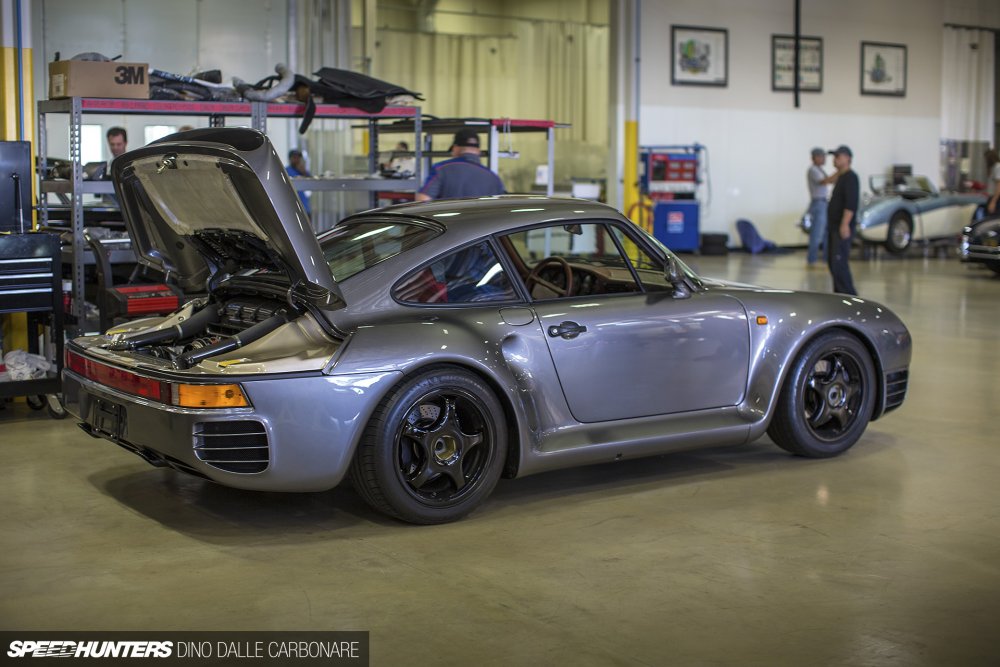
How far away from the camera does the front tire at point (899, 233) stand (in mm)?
18797

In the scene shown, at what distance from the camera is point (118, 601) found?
11.6 ft

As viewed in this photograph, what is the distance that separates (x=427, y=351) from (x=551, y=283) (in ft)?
3.52

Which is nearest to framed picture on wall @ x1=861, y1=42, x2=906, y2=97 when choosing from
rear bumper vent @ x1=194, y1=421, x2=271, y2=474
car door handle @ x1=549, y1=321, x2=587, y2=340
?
car door handle @ x1=549, y1=321, x2=587, y2=340

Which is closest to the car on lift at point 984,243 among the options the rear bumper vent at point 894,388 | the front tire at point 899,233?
the front tire at point 899,233

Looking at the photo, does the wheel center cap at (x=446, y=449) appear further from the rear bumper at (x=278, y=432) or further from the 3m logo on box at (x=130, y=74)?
the 3m logo on box at (x=130, y=74)

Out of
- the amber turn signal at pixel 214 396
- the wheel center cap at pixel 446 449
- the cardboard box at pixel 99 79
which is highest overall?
the cardboard box at pixel 99 79

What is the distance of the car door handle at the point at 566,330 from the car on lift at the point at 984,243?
11.8 m

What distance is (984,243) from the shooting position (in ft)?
49.3

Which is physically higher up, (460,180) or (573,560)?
(460,180)

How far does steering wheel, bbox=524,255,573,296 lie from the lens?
5.04 m

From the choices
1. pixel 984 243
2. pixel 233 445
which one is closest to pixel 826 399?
pixel 233 445

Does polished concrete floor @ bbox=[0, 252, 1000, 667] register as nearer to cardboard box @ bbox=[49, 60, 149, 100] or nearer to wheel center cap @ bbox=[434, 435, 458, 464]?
wheel center cap @ bbox=[434, 435, 458, 464]

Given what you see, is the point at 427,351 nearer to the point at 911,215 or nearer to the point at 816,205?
the point at 816,205

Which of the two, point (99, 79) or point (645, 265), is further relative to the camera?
point (99, 79)
